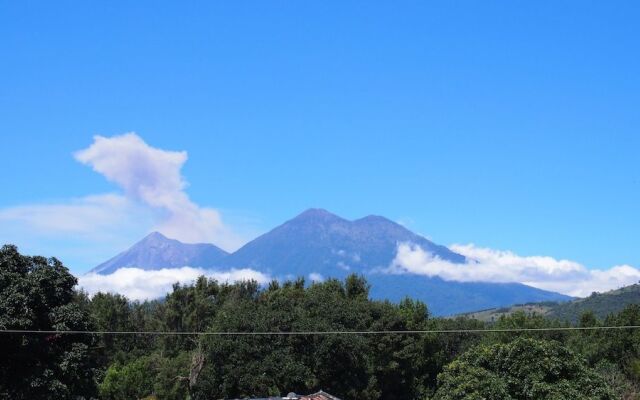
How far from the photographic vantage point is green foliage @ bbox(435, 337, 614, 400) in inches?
991

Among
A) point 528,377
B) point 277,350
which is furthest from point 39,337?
point 528,377

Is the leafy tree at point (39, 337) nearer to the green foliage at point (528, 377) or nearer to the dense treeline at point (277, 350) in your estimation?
the dense treeline at point (277, 350)

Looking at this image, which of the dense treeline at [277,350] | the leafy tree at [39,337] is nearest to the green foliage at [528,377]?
the dense treeline at [277,350]

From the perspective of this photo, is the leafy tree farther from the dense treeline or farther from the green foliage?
the green foliage

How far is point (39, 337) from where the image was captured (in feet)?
84.3

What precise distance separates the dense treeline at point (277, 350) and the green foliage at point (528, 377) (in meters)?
0.04

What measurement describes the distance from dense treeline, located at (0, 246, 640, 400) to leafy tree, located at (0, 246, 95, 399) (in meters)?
0.05

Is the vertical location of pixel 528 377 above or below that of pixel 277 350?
below

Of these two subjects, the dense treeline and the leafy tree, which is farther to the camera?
the dense treeline

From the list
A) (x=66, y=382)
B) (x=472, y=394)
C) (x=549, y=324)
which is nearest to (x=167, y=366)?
(x=66, y=382)

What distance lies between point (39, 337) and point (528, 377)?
18556 mm

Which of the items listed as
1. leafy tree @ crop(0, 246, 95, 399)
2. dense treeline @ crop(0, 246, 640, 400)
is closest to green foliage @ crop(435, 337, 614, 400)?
dense treeline @ crop(0, 246, 640, 400)

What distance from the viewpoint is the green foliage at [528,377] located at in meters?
25.2

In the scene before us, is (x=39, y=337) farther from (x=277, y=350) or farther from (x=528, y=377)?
(x=528, y=377)
